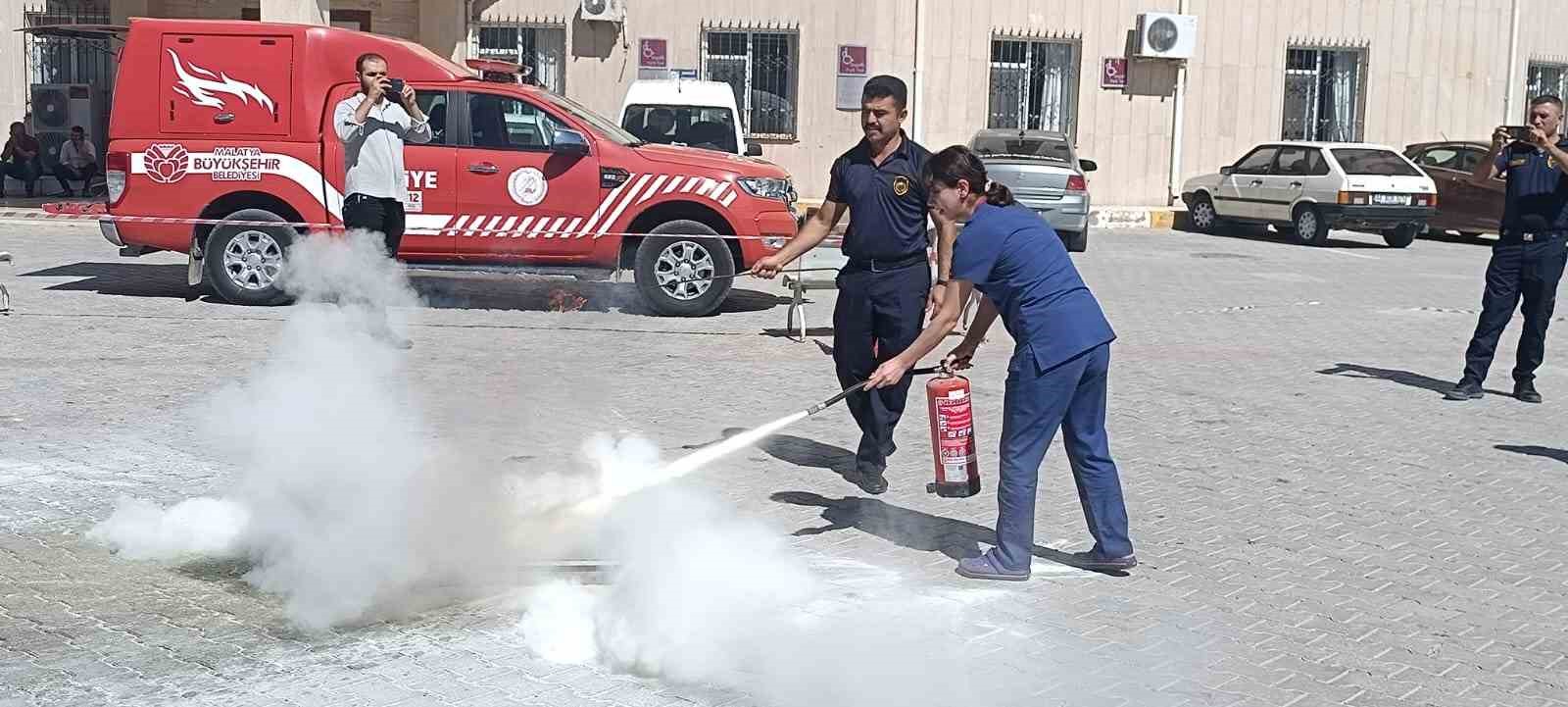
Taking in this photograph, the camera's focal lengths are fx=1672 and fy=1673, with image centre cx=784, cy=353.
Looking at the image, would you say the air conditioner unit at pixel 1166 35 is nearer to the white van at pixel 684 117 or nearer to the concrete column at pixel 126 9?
the white van at pixel 684 117

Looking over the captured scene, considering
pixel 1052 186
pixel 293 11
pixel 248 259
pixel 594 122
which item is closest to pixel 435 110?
pixel 594 122

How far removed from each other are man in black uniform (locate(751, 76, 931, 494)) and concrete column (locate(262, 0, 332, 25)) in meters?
15.3

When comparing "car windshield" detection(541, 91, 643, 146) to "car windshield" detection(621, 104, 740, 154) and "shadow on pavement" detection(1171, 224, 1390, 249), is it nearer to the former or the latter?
"car windshield" detection(621, 104, 740, 154)

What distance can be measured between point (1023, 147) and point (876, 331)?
15.4 meters

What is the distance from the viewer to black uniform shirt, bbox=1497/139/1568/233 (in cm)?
1016

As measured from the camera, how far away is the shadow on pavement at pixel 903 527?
673 cm

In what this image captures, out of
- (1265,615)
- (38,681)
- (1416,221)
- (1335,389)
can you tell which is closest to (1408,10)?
(1416,221)

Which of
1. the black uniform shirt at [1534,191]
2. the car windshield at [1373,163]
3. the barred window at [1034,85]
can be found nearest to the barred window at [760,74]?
the barred window at [1034,85]

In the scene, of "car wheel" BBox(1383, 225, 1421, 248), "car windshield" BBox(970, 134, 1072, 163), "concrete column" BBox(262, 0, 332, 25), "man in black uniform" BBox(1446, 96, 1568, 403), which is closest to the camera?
"man in black uniform" BBox(1446, 96, 1568, 403)

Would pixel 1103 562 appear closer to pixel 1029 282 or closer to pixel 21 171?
pixel 1029 282

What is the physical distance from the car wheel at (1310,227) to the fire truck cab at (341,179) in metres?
12.4

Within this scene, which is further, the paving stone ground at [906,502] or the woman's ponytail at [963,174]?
the woman's ponytail at [963,174]

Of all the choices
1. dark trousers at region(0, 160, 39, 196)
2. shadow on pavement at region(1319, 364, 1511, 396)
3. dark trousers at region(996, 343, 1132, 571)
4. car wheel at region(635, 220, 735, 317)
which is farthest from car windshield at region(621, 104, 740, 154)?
dark trousers at region(996, 343, 1132, 571)

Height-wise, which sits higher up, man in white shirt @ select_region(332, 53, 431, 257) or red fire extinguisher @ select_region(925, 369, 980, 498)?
man in white shirt @ select_region(332, 53, 431, 257)
